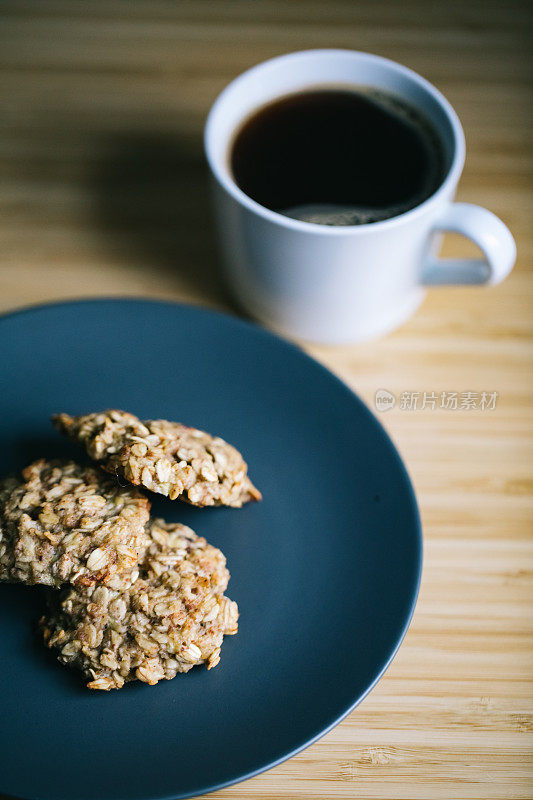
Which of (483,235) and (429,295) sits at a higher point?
(483,235)

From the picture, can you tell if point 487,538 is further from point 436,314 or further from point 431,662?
point 436,314

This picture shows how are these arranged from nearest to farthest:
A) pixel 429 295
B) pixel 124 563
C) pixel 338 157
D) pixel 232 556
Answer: pixel 124 563, pixel 232 556, pixel 338 157, pixel 429 295

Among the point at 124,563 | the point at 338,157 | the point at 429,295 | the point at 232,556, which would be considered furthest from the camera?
the point at 429,295

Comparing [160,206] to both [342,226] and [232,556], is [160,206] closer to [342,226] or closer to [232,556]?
[342,226]

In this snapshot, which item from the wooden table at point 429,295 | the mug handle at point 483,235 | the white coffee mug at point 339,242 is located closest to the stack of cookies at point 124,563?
the wooden table at point 429,295

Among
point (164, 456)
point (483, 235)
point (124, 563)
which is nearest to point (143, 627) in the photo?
point (124, 563)

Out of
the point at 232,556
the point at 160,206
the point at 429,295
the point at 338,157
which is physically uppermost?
the point at 338,157

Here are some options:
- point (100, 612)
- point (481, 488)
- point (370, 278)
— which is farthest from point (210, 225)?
point (100, 612)

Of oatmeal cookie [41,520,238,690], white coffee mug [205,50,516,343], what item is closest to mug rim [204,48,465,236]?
white coffee mug [205,50,516,343]
